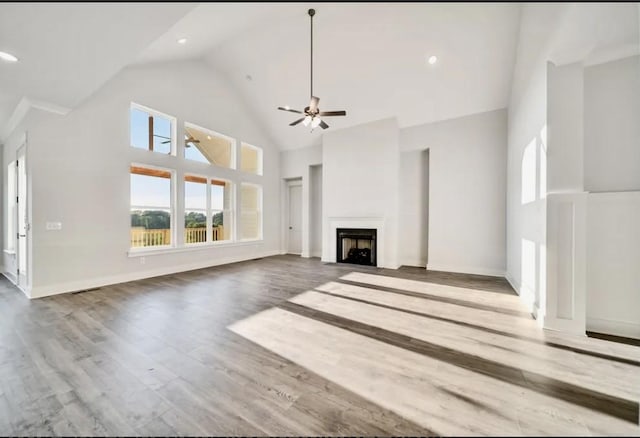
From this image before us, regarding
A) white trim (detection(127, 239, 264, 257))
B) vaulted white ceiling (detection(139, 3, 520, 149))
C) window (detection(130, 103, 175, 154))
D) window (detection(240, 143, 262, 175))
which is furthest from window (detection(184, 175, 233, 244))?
vaulted white ceiling (detection(139, 3, 520, 149))

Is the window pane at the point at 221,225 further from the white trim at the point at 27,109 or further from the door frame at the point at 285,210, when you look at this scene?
the white trim at the point at 27,109

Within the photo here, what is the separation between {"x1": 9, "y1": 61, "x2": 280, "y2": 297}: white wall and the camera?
3.74 m

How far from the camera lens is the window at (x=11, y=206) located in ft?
14.7

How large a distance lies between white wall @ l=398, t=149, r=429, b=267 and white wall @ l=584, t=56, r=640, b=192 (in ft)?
10.7

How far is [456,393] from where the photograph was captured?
5.41 feet

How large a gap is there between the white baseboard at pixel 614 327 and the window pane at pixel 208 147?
22.8ft

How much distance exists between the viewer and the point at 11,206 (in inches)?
184

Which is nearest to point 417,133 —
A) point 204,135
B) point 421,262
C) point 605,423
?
Result: point 421,262

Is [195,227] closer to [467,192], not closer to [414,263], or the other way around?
[414,263]

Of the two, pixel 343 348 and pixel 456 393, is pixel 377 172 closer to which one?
pixel 343 348

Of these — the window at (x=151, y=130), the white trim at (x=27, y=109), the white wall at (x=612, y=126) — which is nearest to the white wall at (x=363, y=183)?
the white wall at (x=612, y=126)

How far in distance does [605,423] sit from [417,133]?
18.2ft

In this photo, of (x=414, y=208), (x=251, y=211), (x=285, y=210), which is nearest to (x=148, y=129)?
(x=251, y=211)

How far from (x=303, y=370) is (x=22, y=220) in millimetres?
5323
